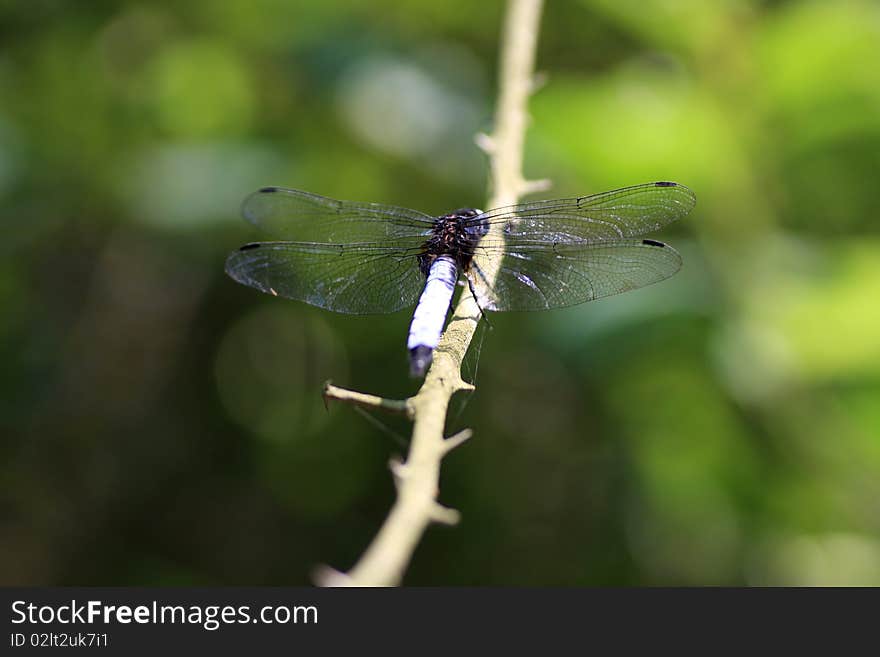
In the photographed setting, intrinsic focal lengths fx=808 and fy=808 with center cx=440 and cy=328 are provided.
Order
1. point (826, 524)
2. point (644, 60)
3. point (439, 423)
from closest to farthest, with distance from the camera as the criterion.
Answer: point (439, 423)
point (826, 524)
point (644, 60)

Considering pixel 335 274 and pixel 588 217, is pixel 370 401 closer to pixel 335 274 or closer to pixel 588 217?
pixel 335 274

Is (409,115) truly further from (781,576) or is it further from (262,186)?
(781,576)

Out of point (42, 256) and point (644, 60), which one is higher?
point (644, 60)

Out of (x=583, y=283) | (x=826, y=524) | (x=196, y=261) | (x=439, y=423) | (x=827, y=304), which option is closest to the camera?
(x=439, y=423)

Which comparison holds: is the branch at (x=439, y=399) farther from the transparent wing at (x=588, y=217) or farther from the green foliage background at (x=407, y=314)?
the green foliage background at (x=407, y=314)

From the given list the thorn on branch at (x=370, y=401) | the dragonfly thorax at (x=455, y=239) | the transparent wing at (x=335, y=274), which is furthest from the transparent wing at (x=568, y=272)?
the thorn on branch at (x=370, y=401)

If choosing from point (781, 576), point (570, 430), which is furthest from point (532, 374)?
point (781, 576)
